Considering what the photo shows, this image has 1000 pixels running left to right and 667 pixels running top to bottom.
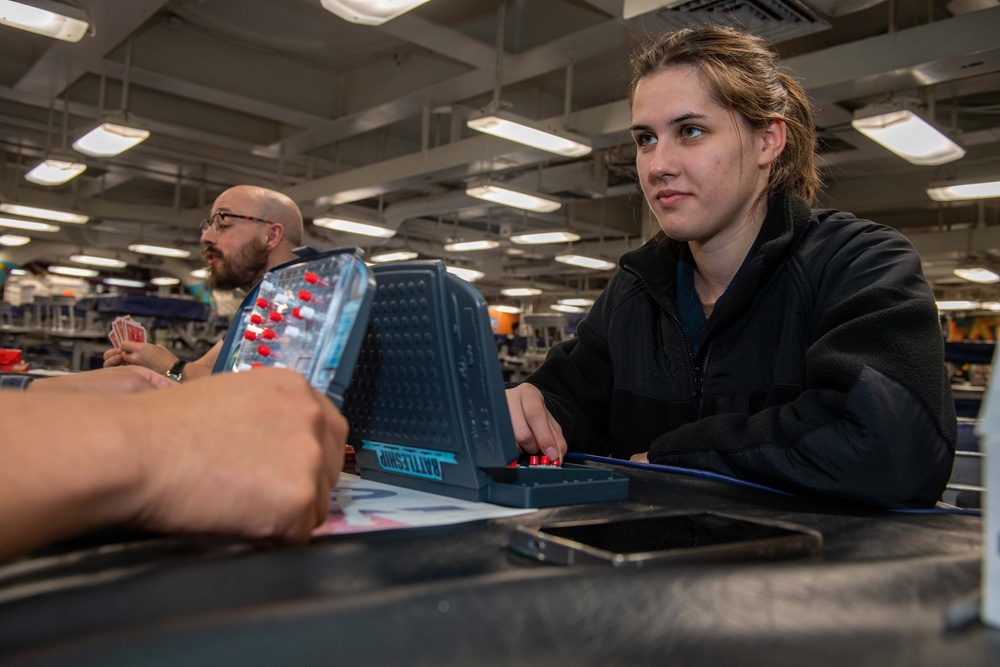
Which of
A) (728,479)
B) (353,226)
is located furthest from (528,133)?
(728,479)

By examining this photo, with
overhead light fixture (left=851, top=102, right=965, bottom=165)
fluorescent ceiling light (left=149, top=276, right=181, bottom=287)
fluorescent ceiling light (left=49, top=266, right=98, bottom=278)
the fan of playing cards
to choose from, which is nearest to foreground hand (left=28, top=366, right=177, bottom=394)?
the fan of playing cards

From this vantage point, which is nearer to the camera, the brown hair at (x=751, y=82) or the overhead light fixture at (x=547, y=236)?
the brown hair at (x=751, y=82)

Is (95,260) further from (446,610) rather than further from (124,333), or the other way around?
(446,610)

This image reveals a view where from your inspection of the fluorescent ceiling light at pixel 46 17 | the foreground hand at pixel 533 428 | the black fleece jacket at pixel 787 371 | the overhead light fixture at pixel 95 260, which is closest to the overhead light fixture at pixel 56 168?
the fluorescent ceiling light at pixel 46 17

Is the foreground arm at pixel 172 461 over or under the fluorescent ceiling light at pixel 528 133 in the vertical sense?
under

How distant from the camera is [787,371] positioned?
1.21 meters

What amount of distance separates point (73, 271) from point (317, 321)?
21.2 meters

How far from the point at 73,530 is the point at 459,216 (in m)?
13.2

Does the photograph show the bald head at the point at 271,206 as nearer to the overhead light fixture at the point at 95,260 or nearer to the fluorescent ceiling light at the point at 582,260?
the fluorescent ceiling light at the point at 582,260

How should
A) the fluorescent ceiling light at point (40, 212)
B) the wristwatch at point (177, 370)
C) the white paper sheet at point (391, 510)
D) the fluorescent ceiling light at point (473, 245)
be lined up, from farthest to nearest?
the fluorescent ceiling light at point (473, 245), the fluorescent ceiling light at point (40, 212), the wristwatch at point (177, 370), the white paper sheet at point (391, 510)

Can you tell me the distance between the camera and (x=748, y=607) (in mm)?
397

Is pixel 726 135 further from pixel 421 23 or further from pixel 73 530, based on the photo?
pixel 421 23

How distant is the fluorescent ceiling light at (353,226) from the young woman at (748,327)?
818 cm

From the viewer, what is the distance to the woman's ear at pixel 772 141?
1388 mm
